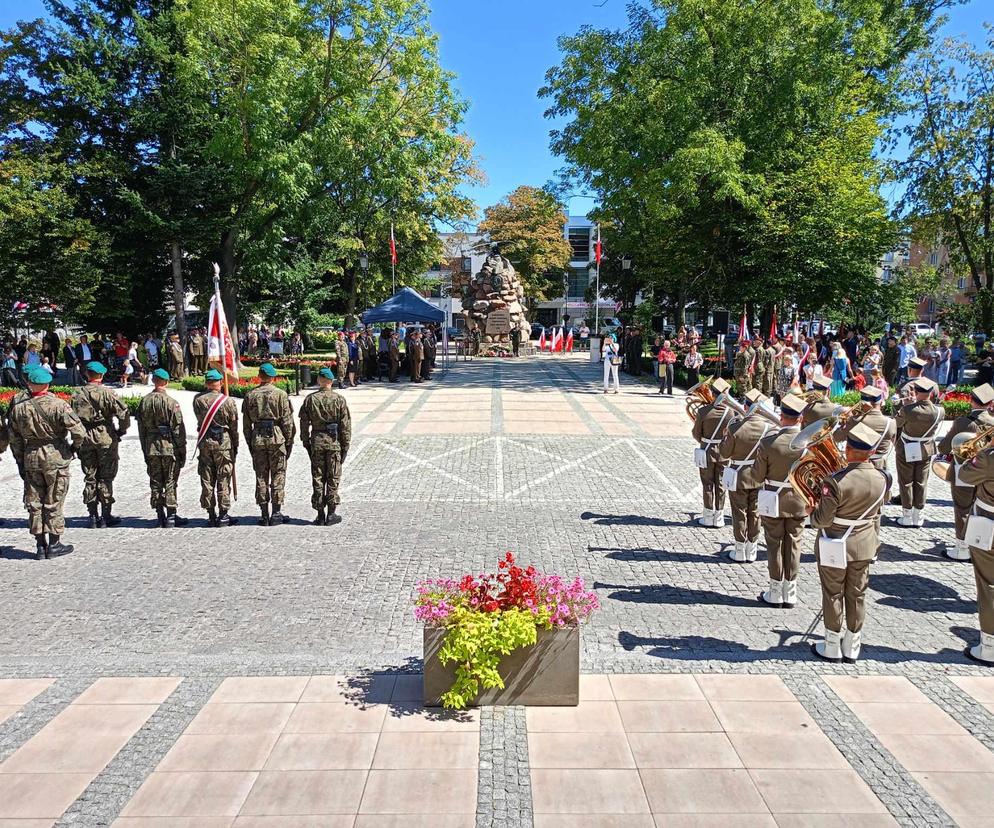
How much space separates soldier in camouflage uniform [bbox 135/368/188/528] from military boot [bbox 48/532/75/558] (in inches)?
46.0

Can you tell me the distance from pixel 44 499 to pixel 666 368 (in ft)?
61.1

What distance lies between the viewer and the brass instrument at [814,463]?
6402mm

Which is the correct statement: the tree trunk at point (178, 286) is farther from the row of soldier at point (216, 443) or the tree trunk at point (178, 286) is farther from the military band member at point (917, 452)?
the military band member at point (917, 452)

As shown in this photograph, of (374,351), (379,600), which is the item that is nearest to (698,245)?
(374,351)

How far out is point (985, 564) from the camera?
609cm

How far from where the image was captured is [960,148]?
26797 mm

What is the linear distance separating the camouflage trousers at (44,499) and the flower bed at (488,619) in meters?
5.64

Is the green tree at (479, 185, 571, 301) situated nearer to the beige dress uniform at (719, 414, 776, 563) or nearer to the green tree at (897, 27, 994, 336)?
the green tree at (897, 27, 994, 336)

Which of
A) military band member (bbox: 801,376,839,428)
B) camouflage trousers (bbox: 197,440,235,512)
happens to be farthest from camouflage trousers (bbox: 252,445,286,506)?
military band member (bbox: 801,376,839,428)

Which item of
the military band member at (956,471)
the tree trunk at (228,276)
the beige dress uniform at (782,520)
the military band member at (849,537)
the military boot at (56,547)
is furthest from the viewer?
the tree trunk at (228,276)

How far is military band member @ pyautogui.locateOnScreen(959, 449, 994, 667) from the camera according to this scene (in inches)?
238

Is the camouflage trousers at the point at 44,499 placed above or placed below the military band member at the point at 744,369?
below

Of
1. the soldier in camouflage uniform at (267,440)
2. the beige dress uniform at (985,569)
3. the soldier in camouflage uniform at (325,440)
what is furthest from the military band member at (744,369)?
the beige dress uniform at (985,569)

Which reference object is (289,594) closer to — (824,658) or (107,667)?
(107,667)
